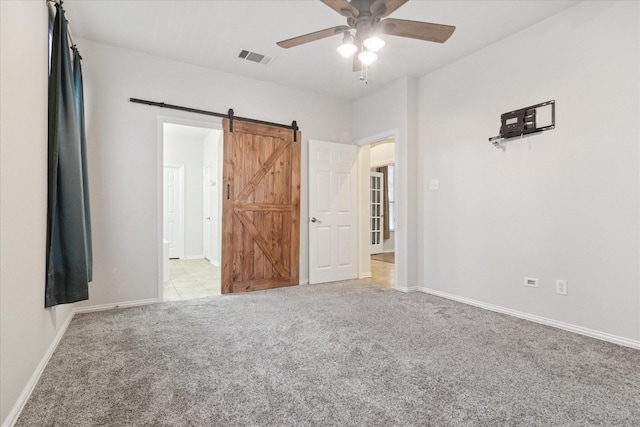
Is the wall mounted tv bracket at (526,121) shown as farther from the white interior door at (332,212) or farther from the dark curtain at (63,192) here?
the dark curtain at (63,192)

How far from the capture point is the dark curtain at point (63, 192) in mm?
2264

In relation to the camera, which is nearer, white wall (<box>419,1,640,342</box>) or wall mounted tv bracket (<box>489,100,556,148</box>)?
white wall (<box>419,1,640,342</box>)

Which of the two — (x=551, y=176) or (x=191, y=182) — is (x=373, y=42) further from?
(x=191, y=182)

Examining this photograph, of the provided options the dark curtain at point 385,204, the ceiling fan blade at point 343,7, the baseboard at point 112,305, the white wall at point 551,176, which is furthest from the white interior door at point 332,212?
the dark curtain at point 385,204

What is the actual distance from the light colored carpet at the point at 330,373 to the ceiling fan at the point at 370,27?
2.14 meters

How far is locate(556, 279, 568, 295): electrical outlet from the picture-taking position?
290cm

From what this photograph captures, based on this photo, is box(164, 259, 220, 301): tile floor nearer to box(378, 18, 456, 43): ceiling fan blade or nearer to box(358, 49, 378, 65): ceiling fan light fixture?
box(358, 49, 378, 65): ceiling fan light fixture

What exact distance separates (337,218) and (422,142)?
1.60 meters

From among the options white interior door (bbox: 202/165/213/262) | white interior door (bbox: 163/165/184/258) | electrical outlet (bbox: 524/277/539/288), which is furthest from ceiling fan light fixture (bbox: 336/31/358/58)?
white interior door (bbox: 163/165/184/258)

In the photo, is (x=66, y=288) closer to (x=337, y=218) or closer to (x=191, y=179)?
(x=337, y=218)

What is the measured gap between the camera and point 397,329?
9.32 feet

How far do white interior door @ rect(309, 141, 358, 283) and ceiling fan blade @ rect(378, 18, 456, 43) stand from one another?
8.64 feet

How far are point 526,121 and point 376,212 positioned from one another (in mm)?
5404

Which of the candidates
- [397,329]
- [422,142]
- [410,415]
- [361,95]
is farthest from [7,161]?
[361,95]
